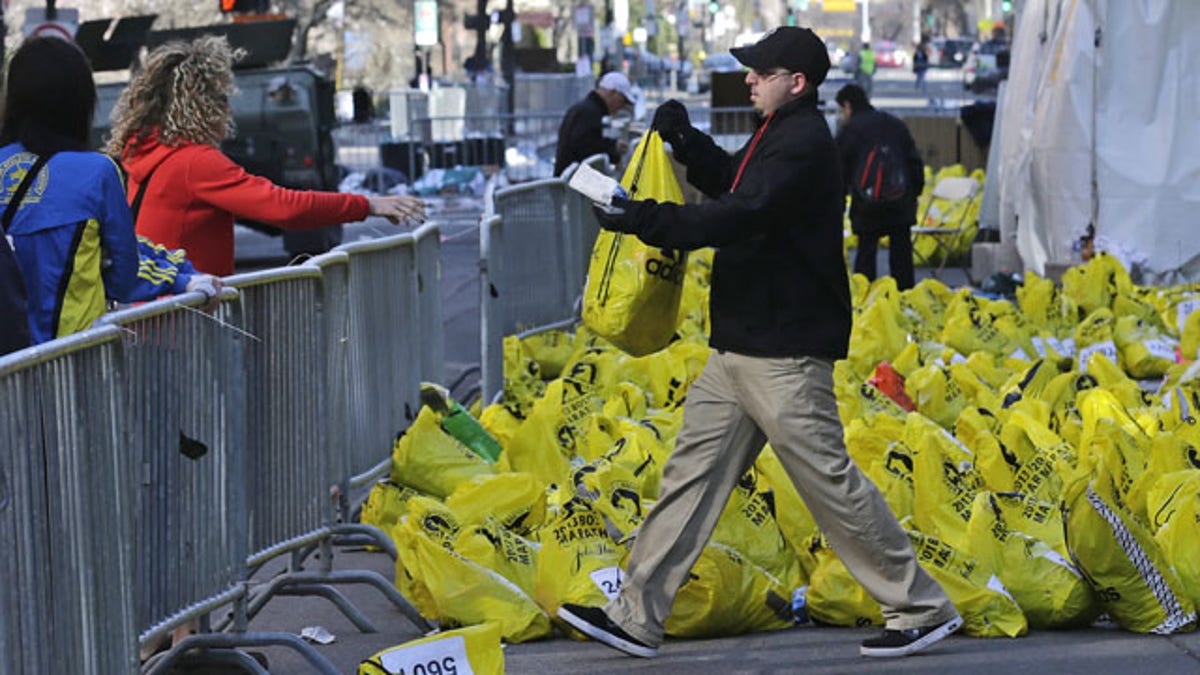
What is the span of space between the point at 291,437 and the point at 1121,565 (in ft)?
8.32

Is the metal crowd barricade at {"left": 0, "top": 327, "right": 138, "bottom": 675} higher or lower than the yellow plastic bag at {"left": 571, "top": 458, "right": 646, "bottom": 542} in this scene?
higher

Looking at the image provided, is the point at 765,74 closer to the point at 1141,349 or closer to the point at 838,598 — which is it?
the point at 838,598

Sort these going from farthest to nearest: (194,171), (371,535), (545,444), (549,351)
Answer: (549,351) → (545,444) → (371,535) → (194,171)

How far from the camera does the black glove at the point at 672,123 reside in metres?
6.03

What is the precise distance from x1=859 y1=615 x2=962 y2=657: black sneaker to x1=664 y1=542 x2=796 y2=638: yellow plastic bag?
0.51m

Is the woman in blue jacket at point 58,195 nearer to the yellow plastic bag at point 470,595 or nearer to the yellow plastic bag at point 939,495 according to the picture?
the yellow plastic bag at point 470,595

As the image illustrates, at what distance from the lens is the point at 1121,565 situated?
631cm

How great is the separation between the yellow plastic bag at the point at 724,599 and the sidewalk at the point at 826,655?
5 centimetres

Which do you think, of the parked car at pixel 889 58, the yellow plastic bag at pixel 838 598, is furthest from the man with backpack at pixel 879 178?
the parked car at pixel 889 58

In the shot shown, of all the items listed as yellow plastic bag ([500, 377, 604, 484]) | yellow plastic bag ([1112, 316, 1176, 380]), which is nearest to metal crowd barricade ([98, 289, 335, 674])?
yellow plastic bag ([500, 377, 604, 484])

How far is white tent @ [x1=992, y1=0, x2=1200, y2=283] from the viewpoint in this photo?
50.7 feet

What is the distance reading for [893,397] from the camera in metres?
9.38

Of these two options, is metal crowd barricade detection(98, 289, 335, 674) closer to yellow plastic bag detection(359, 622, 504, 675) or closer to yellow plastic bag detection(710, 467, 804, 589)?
yellow plastic bag detection(359, 622, 504, 675)

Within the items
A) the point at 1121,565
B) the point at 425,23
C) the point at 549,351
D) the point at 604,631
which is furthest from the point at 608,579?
the point at 425,23
